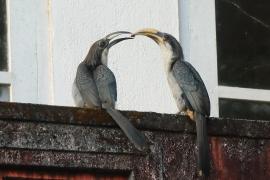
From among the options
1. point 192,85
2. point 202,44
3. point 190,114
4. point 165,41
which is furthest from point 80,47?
point 190,114

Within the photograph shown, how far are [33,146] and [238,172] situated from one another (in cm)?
200

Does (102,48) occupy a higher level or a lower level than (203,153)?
higher

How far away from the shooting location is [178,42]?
73.6ft

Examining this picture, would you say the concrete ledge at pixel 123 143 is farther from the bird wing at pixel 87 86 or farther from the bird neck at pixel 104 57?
the bird neck at pixel 104 57

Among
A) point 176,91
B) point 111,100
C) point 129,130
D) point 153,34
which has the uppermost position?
point 153,34

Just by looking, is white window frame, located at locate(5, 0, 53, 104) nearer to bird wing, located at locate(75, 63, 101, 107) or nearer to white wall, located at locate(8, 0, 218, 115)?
white wall, located at locate(8, 0, 218, 115)

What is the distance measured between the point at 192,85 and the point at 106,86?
2.83 feet

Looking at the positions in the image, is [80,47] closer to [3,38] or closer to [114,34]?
[114,34]

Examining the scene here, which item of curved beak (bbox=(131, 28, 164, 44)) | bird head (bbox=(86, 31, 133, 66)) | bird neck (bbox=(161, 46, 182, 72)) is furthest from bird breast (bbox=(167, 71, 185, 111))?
bird head (bbox=(86, 31, 133, 66))

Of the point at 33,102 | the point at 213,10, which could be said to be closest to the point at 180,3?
the point at 213,10

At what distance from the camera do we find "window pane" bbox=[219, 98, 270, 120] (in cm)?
2291

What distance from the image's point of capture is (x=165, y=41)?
22.3m

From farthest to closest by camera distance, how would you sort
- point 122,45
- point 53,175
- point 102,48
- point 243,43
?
point 243,43 → point 122,45 → point 102,48 → point 53,175

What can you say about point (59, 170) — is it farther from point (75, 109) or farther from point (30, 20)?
point (30, 20)
